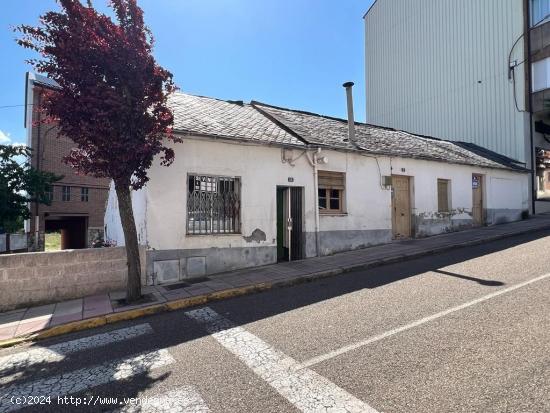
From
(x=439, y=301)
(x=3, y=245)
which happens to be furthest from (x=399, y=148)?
(x=3, y=245)

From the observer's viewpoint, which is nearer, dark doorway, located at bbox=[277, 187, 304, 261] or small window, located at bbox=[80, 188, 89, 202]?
dark doorway, located at bbox=[277, 187, 304, 261]

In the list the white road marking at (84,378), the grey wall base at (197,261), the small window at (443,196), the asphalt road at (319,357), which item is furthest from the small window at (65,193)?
the white road marking at (84,378)

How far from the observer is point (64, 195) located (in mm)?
28031

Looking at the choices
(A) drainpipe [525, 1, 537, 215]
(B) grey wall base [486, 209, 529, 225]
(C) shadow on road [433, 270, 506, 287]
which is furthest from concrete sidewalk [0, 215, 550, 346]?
(A) drainpipe [525, 1, 537, 215]

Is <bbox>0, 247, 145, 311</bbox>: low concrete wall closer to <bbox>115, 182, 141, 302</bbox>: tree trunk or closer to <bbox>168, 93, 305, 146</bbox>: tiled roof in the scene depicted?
<bbox>115, 182, 141, 302</bbox>: tree trunk

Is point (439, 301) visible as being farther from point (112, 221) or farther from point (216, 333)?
point (112, 221)

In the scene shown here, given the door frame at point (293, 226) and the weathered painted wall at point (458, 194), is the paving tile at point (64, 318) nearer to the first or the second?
the door frame at point (293, 226)

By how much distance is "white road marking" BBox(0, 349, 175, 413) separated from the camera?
3.43 meters

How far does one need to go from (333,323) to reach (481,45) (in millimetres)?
21284

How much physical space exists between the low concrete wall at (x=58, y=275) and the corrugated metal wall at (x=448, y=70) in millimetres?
20112

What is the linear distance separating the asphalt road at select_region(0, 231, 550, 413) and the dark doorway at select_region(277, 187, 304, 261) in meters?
3.50

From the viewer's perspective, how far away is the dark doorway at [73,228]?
98.4 ft

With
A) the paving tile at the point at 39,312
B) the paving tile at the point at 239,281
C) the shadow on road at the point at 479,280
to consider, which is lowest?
the paving tile at the point at 39,312

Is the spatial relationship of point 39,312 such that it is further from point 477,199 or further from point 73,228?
point 73,228
